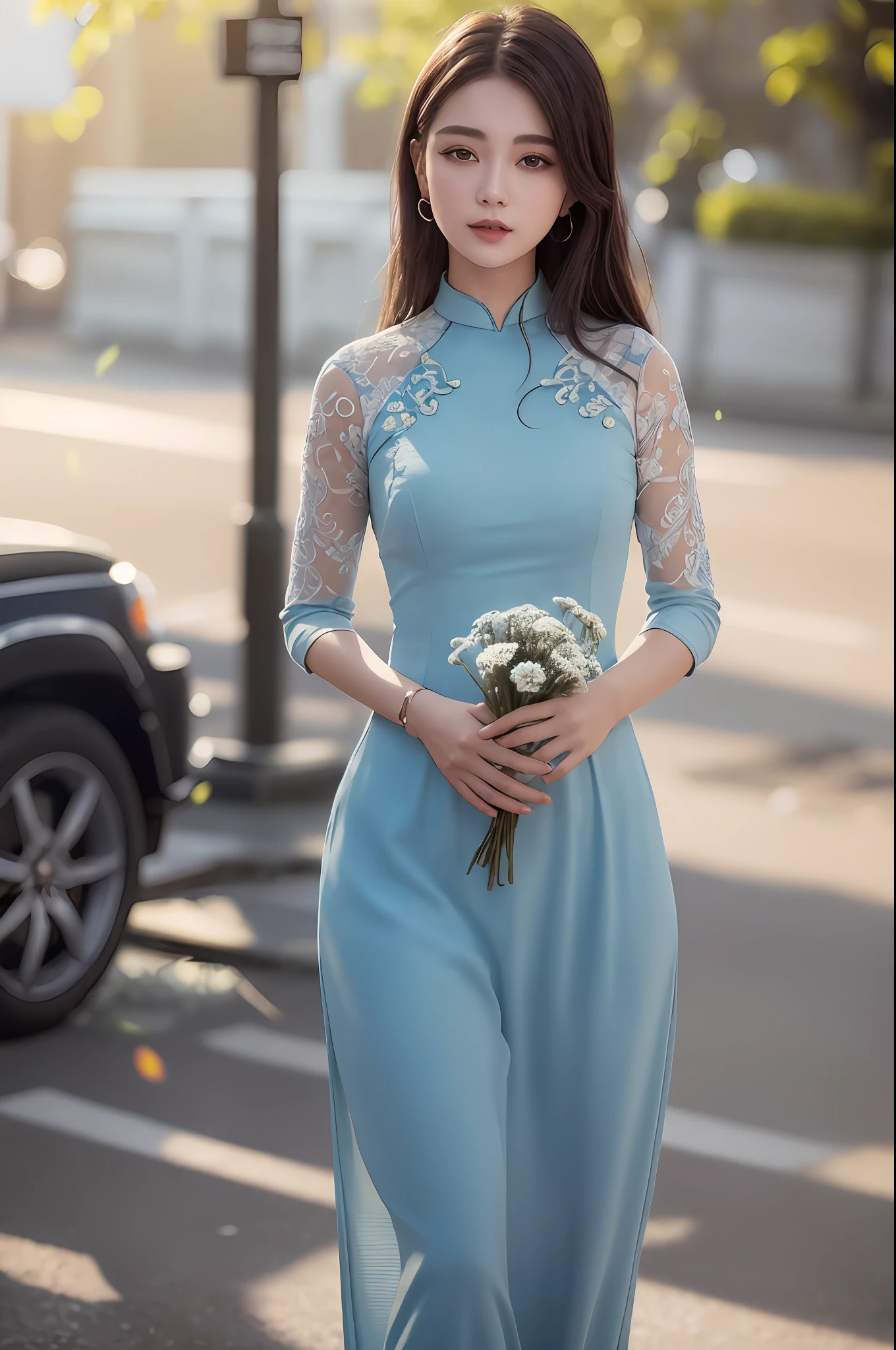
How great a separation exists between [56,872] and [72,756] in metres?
0.28

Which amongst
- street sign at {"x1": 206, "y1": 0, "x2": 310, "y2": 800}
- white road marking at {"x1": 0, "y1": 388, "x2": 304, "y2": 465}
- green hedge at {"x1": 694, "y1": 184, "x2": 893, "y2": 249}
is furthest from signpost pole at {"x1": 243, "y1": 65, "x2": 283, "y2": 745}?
green hedge at {"x1": 694, "y1": 184, "x2": 893, "y2": 249}

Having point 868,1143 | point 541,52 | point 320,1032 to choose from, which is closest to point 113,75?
point 320,1032

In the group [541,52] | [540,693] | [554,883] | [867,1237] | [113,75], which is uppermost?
[113,75]

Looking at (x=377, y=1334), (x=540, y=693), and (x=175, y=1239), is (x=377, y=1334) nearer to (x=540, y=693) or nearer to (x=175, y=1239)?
(x=540, y=693)

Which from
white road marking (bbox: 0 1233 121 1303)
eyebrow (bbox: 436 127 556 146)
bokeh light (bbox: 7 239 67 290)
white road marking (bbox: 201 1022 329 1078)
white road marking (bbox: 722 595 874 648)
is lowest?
white road marking (bbox: 0 1233 121 1303)

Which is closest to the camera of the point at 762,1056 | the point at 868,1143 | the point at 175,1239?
the point at 175,1239

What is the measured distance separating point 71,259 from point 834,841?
6.62 meters

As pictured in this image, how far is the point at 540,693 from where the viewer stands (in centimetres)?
233

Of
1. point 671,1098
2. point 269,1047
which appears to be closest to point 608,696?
point 671,1098

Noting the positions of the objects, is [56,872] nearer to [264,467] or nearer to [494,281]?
[264,467]

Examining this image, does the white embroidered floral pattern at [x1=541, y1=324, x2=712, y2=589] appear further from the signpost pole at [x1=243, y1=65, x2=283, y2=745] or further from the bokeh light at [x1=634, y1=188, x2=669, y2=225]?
the bokeh light at [x1=634, y1=188, x2=669, y2=225]

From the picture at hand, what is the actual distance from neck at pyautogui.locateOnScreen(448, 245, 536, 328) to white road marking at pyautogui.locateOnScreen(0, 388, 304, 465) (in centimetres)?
211

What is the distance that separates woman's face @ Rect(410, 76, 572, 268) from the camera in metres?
2.42

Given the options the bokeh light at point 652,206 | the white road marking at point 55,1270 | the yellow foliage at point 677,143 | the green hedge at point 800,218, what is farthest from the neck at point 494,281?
the yellow foliage at point 677,143
